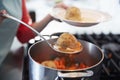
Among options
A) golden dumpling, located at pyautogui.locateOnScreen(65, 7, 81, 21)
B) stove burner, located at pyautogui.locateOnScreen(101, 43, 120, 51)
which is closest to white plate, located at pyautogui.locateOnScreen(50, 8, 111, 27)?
golden dumpling, located at pyautogui.locateOnScreen(65, 7, 81, 21)

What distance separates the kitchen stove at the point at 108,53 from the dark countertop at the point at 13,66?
0.03m

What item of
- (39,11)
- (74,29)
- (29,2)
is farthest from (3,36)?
(29,2)

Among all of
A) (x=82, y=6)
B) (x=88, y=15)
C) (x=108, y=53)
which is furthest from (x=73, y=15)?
(x=82, y=6)

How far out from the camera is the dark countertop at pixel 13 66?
0.69 meters

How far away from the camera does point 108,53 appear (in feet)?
2.72

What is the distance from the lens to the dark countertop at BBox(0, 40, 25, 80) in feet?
2.28

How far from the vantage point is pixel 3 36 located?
0.78 metres

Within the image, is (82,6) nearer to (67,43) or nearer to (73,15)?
(73,15)

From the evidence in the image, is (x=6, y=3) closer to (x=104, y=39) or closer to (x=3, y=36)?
(x=3, y=36)

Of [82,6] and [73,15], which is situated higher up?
[73,15]

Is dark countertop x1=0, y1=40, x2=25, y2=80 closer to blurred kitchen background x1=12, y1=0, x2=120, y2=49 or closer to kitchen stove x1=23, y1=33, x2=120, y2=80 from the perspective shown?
kitchen stove x1=23, y1=33, x2=120, y2=80

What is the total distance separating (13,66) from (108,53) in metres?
0.33

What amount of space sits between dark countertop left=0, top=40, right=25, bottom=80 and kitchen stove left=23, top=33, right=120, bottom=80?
0.09 feet

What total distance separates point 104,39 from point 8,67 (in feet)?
1.35
